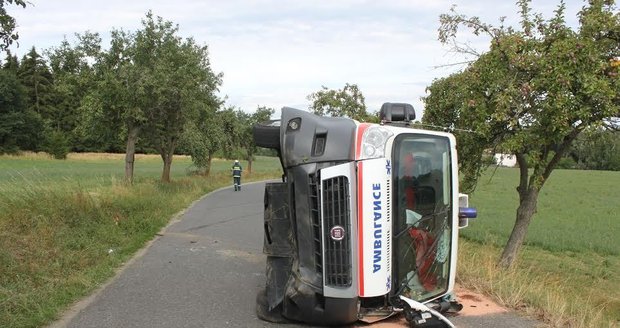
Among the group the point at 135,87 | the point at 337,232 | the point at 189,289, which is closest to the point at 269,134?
the point at 337,232

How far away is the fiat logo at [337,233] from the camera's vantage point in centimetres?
483

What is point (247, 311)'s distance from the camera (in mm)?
5961

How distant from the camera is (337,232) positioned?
15.9 feet

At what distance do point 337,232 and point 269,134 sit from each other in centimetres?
149

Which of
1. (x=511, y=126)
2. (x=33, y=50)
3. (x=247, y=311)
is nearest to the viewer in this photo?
(x=247, y=311)

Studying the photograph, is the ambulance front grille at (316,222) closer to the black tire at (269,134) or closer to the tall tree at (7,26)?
the black tire at (269,134)

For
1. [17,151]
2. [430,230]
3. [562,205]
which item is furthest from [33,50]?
[430,230]

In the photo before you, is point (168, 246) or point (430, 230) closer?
point (430, 230)

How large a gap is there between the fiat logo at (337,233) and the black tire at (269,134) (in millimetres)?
1280

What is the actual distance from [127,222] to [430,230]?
8.30 meters

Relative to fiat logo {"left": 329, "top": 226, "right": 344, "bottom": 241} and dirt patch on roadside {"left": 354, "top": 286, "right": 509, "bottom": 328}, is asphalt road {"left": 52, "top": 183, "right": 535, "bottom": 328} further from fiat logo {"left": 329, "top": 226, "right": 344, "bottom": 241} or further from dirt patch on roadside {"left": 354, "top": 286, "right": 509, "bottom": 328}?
fiat logo {"left": 329, "top": 226, "right": 344, "bottom": 241}

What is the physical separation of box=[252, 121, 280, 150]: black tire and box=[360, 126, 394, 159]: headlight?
3.88 feet

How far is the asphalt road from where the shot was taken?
18.1 feet

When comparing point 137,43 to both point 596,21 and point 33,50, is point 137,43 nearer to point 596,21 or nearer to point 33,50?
point 596,21
